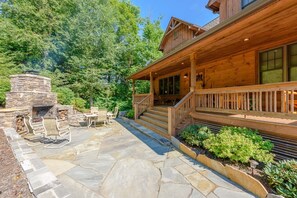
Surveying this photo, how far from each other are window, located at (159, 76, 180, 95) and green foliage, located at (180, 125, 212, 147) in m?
6.15

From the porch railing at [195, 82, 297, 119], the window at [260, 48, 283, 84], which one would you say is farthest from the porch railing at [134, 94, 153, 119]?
the window at [260, 48, 283, 84]

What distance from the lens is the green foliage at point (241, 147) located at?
325cm

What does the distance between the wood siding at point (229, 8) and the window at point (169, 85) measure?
464cm

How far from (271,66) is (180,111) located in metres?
3.73

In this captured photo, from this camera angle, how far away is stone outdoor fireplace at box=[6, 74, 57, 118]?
7.78m

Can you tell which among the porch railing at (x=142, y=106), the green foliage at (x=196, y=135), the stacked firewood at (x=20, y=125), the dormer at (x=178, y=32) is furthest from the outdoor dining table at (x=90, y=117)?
the dormer at (x=178, y=32)

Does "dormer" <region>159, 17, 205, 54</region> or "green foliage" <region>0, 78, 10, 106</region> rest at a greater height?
"dormer" <region>159, 17, 205, 54</region>

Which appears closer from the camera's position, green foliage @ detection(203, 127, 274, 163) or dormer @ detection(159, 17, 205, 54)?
green foliage @ detection(203, 127, 274, 163)

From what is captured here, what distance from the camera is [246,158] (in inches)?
126

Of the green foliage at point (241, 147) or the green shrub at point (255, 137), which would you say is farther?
the green shrub at point (255, 137)

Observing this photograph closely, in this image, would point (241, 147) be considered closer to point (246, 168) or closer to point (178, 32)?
point (246, 168)

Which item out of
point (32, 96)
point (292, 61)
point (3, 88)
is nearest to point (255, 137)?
point (292, 61)

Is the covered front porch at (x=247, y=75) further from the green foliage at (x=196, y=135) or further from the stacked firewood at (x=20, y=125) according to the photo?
the stacked firewood at (x=20, y=125)

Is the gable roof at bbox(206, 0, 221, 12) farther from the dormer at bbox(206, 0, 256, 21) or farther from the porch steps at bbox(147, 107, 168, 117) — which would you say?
the porch steps at bbox(147, 107, 168, 117)
